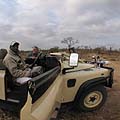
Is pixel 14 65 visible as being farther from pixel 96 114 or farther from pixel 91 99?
pixel 96 114

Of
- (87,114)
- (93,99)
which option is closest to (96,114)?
(87,114)

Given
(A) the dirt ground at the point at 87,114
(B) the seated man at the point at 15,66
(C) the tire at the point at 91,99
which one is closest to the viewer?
(B) the seated man at the point at 15,66

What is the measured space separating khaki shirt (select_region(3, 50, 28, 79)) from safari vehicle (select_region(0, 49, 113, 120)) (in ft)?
0.66

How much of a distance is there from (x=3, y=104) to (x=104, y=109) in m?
2.60

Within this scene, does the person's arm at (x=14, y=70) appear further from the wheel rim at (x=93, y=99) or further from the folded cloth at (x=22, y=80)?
the wheel rim at (x=93, y=99)

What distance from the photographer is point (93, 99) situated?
623 cm

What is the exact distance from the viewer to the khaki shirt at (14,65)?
211 inches

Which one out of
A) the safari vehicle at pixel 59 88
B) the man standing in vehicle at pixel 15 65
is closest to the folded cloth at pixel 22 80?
the man standing in vehicle at pixel 15 65

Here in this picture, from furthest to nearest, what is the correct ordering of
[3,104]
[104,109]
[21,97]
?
[104,109] → [3,104] → [21,97]

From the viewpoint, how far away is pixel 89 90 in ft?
19.7

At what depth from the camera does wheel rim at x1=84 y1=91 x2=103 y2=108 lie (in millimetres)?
6111

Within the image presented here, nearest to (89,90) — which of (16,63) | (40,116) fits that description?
(16,63)

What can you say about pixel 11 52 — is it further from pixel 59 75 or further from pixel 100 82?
pixel 100 82

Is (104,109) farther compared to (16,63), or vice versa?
(104,109)
